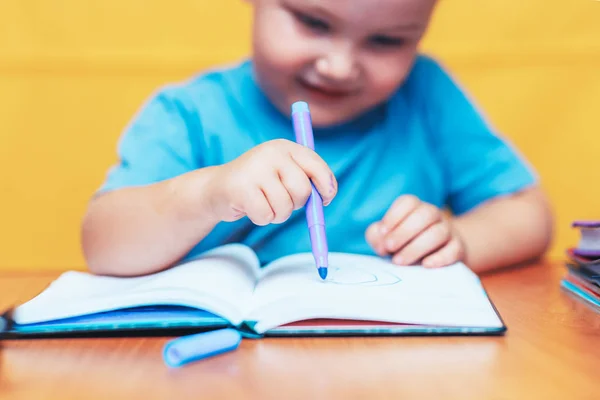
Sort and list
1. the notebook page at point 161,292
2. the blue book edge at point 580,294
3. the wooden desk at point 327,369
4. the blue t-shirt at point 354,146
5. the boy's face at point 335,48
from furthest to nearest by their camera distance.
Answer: the blue t-shirt at point 354,146
the boy's face at point 335,48
the blue book edge at point 580,294
the notebook page at point 161,292
the wooden desk at point 327,369

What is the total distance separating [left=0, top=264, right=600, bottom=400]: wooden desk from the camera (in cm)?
38

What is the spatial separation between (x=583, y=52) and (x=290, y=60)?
0.62 metres

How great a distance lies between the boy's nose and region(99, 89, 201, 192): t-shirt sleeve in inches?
7.5

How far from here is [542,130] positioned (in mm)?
1124

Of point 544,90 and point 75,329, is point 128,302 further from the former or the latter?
point 544,90

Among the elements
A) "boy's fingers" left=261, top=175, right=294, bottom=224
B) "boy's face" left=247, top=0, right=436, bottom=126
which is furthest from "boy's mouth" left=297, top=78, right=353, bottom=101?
"boy's fingers" left=261, top=175, right=294, bottom=224

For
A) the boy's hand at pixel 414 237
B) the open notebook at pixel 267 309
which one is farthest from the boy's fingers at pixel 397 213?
the open notebook at pixel 267 309

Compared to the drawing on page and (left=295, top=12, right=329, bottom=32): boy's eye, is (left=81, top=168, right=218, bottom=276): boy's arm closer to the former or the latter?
the drawing on page

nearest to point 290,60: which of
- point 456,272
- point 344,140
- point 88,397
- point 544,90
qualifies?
point 344,140

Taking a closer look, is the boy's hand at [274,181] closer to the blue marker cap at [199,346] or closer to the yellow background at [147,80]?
the blue marker cap at [199,346]

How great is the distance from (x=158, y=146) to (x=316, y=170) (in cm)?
30

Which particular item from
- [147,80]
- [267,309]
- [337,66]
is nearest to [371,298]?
[267,309]

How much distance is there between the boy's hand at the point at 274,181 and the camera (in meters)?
0.53

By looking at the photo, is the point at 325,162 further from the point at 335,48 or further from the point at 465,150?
the point at 465,150
